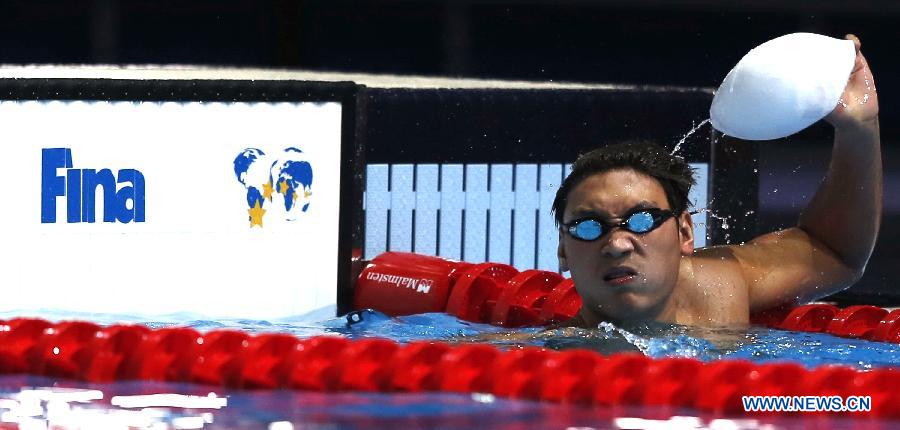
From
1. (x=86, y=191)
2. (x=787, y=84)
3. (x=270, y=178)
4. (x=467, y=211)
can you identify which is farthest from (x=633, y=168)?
(x=86, y=191)

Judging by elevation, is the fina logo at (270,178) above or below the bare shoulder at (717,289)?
above

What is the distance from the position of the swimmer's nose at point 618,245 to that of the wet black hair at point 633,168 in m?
0.17

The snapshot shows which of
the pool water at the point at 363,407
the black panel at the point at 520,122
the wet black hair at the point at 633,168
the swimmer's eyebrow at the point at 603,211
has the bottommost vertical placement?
the pool water at the point at 363,407

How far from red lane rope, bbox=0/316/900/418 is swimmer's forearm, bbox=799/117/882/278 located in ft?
2.52

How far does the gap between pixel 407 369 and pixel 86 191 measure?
1693 millimetres

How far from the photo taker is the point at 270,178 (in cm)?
402

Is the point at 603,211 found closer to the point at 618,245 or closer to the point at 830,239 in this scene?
the point at 618,245

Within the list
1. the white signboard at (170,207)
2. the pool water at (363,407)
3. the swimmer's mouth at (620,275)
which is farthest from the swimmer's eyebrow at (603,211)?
the white signboard at (170,207)

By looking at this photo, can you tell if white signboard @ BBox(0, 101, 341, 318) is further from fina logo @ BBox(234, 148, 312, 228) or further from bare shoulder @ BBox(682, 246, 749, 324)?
bare shoulder @ BBox(682, 246, 749, 324)

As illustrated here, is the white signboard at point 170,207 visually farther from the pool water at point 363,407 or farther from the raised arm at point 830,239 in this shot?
the raised arm at point 830,239

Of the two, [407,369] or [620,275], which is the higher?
[620,275]

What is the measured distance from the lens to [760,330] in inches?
129

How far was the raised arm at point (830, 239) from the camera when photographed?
3156mm

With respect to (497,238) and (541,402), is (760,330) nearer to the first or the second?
(541,402)
